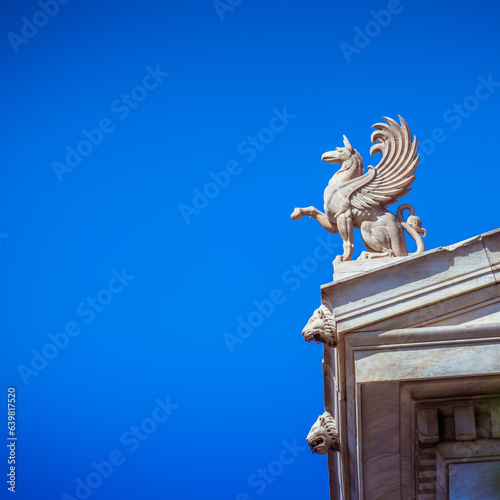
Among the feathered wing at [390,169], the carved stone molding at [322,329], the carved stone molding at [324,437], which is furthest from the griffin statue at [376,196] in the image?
the carved stone molding at [324,437]

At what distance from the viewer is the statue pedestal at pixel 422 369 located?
1003 cm

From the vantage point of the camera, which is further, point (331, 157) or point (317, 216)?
point (331, 157)

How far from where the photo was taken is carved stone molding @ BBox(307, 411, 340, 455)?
11.1 m

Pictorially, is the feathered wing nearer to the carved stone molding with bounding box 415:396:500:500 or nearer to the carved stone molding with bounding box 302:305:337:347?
the carved stone molding with bounding box 302:305:337:347

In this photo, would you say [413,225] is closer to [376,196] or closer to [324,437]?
[376,196]

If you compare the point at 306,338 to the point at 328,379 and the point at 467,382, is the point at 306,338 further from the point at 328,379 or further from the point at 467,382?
the point at 467,382

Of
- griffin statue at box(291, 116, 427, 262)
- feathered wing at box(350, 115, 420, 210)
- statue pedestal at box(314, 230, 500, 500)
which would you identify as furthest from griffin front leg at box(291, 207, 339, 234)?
statue pedestal at box(314, 230, 500, 500)

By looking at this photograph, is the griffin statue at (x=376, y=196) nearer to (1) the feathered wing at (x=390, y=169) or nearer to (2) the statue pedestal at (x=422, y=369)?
(1) the feathered wing at (x=390, y=169)

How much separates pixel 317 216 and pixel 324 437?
355 cm

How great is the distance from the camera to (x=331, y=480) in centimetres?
1259

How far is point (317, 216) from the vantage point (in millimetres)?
12867

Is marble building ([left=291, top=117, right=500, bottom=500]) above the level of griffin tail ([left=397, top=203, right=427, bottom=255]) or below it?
below

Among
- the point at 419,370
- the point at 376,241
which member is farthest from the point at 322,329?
the point at 376,241

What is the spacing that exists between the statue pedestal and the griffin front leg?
2.44 meters
